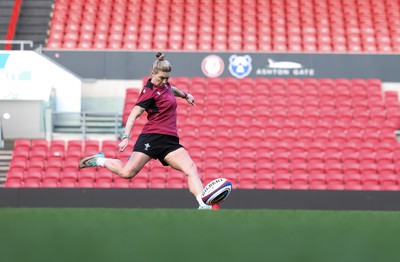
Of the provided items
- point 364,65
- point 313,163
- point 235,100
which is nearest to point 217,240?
point 313,163

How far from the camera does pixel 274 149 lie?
16.5 m

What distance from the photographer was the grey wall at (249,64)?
1947cm

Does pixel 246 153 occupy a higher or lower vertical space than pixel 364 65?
lower

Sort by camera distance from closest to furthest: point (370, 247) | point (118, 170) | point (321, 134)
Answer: point (370, 247) < point (118, 170) < point (321, 134)

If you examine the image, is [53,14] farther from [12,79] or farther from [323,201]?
[323,201]

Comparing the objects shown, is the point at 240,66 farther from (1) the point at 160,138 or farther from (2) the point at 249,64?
(1) the point at 160,138

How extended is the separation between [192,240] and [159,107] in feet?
17.1

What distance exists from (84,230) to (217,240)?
49 cm

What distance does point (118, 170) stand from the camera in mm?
8500

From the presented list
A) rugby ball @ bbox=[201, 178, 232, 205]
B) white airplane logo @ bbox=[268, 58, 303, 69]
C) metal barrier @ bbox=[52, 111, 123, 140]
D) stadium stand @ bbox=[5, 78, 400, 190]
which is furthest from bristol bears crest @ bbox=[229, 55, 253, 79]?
rugby ball @ bbox=[201, 178, 232, 205]

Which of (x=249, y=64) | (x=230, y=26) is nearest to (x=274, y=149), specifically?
(x=249, y=64)

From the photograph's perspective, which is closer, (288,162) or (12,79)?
(288,162)

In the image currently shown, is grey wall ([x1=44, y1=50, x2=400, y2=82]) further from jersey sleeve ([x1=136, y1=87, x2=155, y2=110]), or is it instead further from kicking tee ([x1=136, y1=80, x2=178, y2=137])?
jersey sleeve ([x1=136, y1=87, x2=155, y2=110])

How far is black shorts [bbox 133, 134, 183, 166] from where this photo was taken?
834 cm
